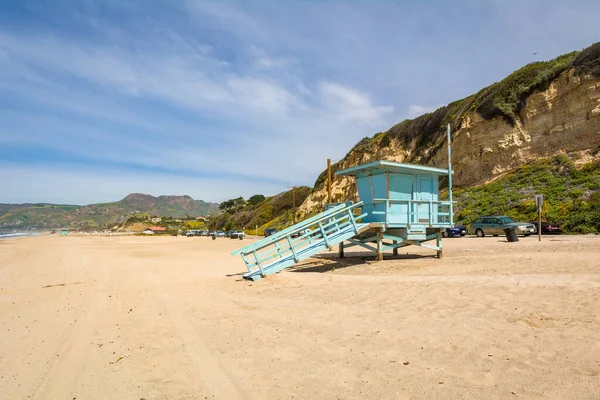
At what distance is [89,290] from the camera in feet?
35.8

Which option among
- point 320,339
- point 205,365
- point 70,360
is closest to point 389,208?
point 320,339

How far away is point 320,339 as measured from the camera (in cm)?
560

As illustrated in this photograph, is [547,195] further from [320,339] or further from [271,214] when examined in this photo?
[271,214]

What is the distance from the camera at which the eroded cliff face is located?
98.3ft

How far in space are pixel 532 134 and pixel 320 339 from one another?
120 feet

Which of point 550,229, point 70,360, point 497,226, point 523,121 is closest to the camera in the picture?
point 70,360

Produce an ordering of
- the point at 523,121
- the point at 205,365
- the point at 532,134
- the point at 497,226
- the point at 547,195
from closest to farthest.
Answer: the point at 205,365
the point at 497,226
the point at 547,195
the point at 532,134
the point at 523,121

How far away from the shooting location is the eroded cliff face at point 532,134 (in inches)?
1179

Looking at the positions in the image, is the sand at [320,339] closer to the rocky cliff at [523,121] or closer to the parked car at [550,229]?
the parked car at [550,229]

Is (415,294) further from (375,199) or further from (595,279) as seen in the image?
(375,199)

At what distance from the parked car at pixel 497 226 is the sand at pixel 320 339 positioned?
1539 centimetres

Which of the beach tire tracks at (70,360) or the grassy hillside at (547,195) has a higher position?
the grassy hillside at (547,195)

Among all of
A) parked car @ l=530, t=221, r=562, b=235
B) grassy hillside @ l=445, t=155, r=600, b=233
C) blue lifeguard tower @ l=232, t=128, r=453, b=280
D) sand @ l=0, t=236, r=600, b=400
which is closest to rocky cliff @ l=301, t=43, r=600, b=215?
grassy hillside @ l=445, t=155, r=600, b=233

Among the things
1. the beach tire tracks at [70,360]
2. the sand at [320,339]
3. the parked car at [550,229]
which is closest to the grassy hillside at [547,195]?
the parked car at [550,229]
